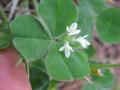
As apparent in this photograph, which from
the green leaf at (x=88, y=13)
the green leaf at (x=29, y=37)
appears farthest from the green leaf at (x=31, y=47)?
the green leaf at (x=88, y=13)

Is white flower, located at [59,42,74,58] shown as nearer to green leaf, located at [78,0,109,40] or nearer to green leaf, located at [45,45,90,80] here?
green leaf, located at [45,45,90,80]

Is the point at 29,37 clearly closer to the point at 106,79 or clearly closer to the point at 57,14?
the point at 57,14

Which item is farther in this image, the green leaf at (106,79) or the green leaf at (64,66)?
the green leaf at (106,79)

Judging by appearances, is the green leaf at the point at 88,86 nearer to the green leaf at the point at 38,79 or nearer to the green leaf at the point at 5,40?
the green leaf at the point at 38,79

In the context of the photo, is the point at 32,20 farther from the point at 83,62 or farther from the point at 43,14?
the point at 83,62

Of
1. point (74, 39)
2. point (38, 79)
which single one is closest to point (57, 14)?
point (74, 39)

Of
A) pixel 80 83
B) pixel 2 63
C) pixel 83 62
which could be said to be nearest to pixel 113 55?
pixel 80 83
